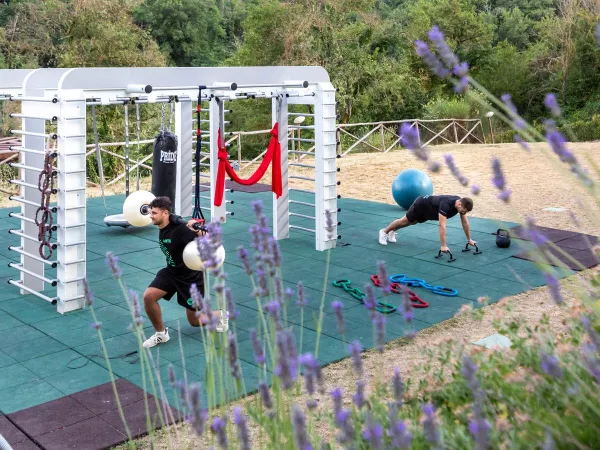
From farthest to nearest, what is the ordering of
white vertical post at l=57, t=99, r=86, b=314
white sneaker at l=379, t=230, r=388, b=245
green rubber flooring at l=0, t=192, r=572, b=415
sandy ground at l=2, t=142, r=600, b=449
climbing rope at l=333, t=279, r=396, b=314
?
1. white sneaker at l=379, t=230, r=388, b=245
2. climbing rope at l=333, t=279, r=396, b=314
3. white vertical post at l=57, t=99, r=86, b=314
4. green rubber flooring at l=0, t=192, r=572, b=415
5. sandy ground at l=2, t=142, r=600, b=449

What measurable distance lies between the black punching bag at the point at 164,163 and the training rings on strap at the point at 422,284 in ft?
11.1

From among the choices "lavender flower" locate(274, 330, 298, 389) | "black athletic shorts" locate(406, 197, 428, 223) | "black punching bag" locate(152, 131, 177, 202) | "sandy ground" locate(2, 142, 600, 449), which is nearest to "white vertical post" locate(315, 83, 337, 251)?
"black athletic shorts" locate(406, 197, 428, 223)

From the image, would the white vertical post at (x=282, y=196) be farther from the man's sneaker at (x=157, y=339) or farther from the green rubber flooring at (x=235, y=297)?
the man's sneaker at (x=157, y=339)

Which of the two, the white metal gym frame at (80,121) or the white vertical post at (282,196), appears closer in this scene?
the white metal gym frame at (80,121)

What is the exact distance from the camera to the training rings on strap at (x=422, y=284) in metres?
6.90

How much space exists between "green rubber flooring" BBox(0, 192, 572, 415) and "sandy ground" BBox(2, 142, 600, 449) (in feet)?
0.84

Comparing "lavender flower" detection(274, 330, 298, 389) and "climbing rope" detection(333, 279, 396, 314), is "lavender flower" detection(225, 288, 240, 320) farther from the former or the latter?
"climbing rope" detection(333, 279, 396, 314)

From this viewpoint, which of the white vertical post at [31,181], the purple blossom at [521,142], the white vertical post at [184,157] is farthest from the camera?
the white vertical post at [184,157]

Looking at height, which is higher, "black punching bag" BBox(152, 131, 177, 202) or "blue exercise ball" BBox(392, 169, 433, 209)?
"black punching bag" BBox(152, 131, 177, 202)

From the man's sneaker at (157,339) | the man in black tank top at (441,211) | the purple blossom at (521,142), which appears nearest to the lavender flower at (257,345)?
the purple blossom at (521,142)

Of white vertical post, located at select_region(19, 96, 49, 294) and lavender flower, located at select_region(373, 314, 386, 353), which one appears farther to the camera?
white vertical post, located at select_region(19, 96, 49, 294)

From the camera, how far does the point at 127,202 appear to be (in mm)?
8875

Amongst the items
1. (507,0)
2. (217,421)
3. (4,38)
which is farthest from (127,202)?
(507,0)

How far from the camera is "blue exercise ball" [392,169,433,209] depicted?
34.9ft
